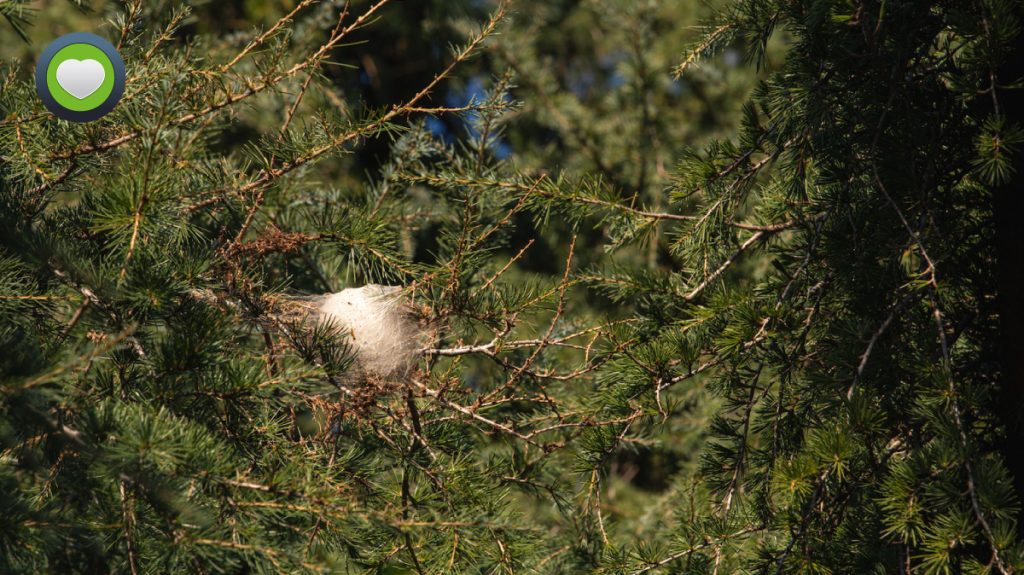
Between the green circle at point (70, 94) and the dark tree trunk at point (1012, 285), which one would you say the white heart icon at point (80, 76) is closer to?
the green circle at point (70, 94)

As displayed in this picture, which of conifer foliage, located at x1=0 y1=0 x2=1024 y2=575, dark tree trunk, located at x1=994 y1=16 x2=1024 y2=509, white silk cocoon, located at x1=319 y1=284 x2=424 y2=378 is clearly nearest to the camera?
conifer foliage, located at x1=0 y1=0 x2=1024 y2=575

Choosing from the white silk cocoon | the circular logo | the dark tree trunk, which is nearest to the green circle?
the circular logo

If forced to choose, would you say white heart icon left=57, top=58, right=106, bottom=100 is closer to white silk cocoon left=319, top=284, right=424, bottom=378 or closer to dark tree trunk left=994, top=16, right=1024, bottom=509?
white silk cocoon left=319, top=284, right=424, bottom=378

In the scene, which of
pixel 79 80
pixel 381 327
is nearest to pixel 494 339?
pixel 381 327

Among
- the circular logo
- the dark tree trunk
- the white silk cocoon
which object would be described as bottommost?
the dark tree trunk

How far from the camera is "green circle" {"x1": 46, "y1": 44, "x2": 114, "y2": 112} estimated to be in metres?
1.44

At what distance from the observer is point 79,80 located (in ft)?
4.76

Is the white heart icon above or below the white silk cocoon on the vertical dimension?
above

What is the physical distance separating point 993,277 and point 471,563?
1.05 m

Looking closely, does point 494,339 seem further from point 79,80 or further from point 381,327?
point 79,80

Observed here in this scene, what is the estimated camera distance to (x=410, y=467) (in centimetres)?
150

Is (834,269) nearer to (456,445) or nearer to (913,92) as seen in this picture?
(913,92)

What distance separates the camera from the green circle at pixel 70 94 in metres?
1.44

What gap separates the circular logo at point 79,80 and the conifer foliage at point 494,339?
0.03 m
